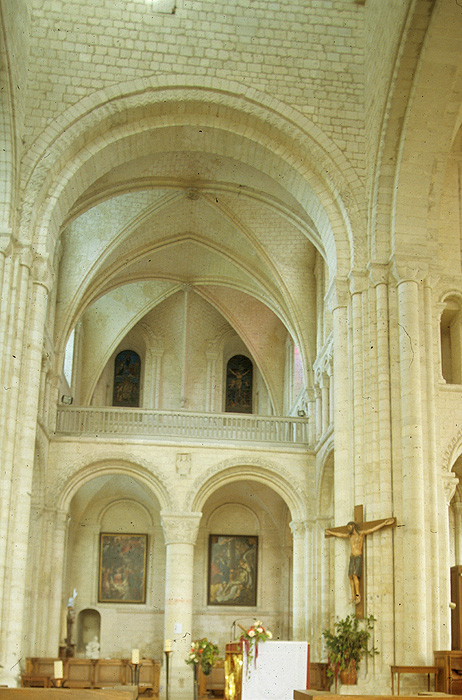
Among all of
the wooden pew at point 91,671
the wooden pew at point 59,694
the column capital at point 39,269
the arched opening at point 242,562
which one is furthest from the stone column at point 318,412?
the wooden pew at point 59,694

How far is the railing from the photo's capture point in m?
20.5

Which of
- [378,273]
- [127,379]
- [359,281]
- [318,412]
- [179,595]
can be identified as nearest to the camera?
[378,273]

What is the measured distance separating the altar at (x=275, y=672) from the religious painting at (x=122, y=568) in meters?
12.4

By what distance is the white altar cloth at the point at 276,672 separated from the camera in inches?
448

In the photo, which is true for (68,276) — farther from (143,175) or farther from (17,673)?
(17,673)

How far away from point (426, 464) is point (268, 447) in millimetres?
7159

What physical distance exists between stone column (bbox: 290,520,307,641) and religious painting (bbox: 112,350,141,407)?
8.11 m

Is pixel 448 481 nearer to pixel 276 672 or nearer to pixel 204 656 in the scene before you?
pixel 276 672

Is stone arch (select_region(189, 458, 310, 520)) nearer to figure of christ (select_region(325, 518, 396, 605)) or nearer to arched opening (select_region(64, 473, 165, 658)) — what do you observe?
arched opening (select_region(64, 473, 165, 658))

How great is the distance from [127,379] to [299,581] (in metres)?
9.57

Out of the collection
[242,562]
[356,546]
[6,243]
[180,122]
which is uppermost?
[180,122]

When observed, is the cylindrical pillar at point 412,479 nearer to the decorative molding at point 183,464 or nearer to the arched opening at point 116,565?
the decorative molding at point 183,464

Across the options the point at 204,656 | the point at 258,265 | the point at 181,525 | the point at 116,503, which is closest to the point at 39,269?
the point at 204,656

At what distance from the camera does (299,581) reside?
20000mm
